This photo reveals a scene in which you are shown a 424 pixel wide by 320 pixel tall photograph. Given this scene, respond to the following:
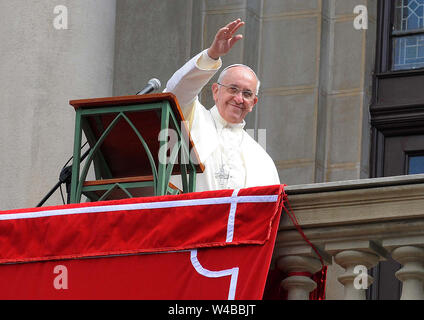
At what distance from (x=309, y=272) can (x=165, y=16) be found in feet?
15.6

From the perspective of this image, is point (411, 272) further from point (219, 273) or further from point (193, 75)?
point (193, 75)

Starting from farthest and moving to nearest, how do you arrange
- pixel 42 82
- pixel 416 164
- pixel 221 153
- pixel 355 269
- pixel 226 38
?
pixel 416 164 < pixel 42 82 < pixel 221 153 < pixel 226 38 < pixel 355 269

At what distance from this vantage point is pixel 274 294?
6656 mm

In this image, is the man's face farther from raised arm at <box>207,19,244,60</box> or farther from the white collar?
raised arm at <box>207,19,244,60</box>

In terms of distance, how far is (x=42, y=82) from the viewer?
9.80 m

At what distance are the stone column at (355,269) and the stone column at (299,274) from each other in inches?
5.1

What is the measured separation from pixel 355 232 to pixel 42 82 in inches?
155

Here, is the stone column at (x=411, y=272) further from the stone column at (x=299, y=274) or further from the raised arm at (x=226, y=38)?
the raised arm at (x=226, y=38)

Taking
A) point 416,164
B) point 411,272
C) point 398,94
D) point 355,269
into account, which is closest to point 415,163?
point 416,164

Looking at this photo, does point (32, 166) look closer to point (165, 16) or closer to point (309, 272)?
point (165, 16)

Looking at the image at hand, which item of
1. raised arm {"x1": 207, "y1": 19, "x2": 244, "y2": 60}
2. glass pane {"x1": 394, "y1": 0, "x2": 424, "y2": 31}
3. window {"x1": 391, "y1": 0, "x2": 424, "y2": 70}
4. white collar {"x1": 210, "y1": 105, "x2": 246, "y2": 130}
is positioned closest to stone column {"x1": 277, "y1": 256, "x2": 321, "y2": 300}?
raised arm {"x1": 207, "y1": 19, "x2": 244, "y2": 60}
